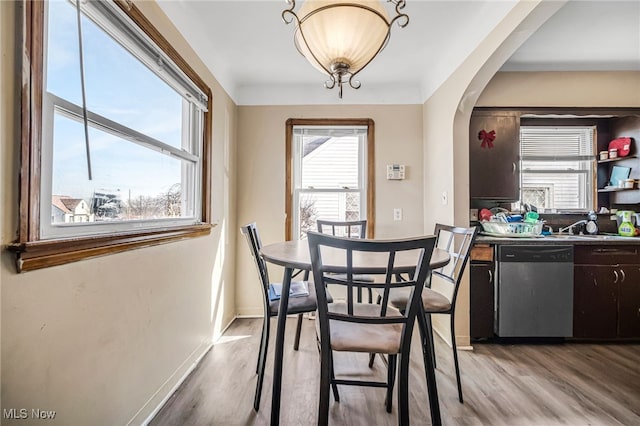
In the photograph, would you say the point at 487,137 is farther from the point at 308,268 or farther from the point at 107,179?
the point at 107,179

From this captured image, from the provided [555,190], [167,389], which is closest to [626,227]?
[555,190]

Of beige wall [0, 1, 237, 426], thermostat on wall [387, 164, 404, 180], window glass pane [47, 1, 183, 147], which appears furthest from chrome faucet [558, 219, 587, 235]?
window glass pane [47, 1, 183, 147]

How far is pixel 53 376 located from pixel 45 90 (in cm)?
96

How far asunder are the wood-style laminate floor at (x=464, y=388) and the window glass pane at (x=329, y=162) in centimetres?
165

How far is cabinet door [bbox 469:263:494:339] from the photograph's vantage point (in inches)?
97.4

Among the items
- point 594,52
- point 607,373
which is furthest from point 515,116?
point 607,373

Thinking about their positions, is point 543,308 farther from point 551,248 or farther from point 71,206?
point 71,206

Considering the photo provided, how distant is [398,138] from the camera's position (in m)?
3.17

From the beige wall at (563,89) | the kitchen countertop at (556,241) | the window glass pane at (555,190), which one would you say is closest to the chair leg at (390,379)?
the kitchen countertop at (556,241)

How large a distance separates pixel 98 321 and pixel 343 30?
5.13ft

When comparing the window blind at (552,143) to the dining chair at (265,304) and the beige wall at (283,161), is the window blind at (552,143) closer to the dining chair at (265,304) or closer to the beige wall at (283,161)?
the beige wall at (283,161)

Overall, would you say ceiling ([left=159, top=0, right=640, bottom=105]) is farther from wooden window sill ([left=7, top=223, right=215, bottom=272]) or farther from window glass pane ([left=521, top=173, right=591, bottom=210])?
wooden window sill ([left=7, top=223, right=215, bottom=272])

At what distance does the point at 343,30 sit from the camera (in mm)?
1215

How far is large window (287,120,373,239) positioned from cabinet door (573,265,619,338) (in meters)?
1.95
